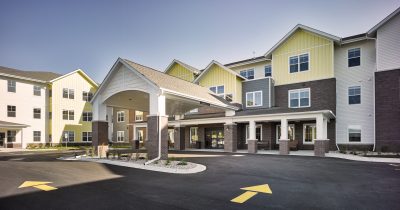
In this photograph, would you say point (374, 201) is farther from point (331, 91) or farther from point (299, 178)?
point (331, 91)

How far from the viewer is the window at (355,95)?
21781 mm

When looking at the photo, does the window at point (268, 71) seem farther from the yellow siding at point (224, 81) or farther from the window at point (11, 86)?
the window at point (11, 86)

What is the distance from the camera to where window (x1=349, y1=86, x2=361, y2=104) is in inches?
858

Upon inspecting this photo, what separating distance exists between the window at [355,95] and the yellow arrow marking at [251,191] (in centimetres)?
1811

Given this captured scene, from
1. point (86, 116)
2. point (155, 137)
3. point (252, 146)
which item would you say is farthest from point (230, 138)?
point (86, 116)

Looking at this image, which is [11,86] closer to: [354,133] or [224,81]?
[224,81]

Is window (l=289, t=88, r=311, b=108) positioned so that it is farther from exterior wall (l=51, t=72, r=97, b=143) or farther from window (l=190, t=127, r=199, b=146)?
exterior wall (l=51, t=72, r=97, b=143)

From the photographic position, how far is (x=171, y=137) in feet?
110

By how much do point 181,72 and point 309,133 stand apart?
1701cm

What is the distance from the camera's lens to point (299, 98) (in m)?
24.0

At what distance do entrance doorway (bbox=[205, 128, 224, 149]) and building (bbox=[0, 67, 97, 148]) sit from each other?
21258 mm

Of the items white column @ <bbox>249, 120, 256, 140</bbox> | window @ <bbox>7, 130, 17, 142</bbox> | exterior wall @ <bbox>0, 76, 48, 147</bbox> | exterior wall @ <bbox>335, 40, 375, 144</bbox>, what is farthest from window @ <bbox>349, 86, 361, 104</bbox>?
window @ <bbox>7, 130, 17, 142</bbox>

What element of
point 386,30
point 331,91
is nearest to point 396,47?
point 386,30

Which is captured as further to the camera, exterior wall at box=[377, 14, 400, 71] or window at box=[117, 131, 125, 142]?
window at box=[117, 131, 125, 142]
